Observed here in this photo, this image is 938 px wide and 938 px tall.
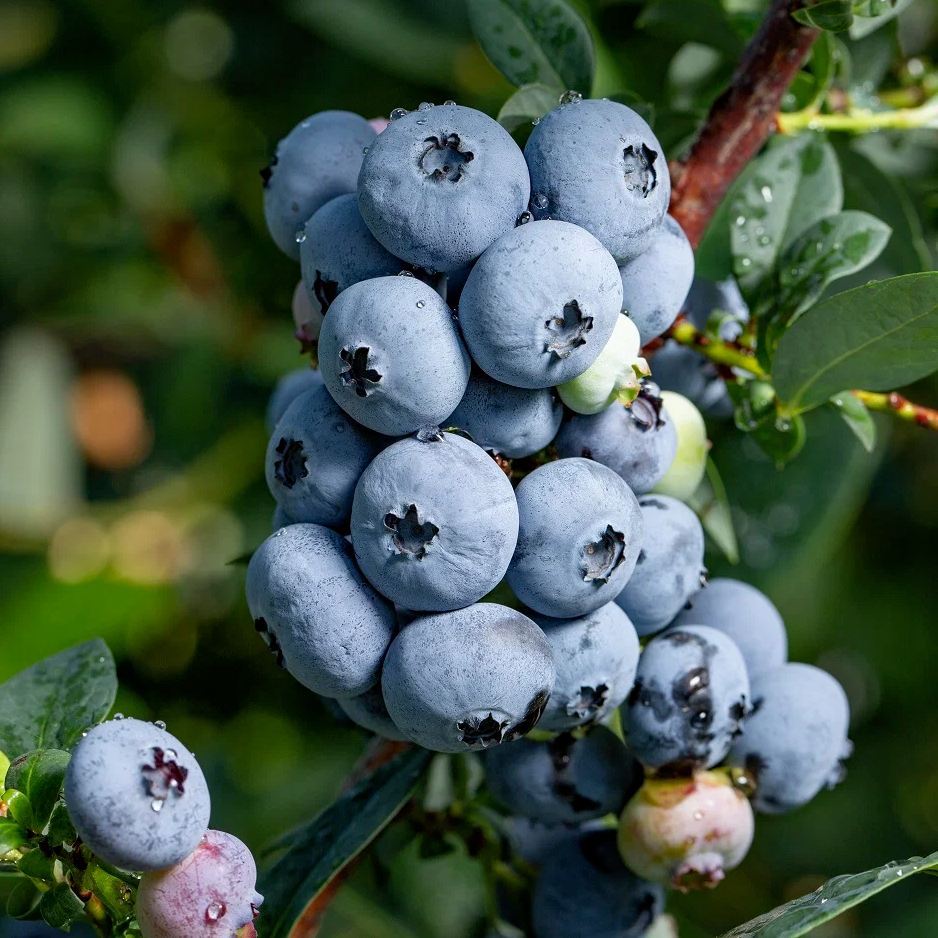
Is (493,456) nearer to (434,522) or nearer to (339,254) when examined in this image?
(434,522)

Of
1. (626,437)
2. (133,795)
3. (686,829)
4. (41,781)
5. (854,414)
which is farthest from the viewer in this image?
(854,414)

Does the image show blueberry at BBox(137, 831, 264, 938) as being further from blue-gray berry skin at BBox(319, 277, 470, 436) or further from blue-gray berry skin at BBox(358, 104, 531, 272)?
blue-gray berry skin at BBox(358, 104, 531, 272)

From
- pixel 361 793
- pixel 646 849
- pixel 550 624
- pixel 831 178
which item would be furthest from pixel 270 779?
pixel 831 178

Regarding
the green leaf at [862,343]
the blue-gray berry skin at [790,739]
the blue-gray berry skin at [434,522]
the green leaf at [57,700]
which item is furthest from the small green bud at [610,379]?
the green leaf at [57,700]

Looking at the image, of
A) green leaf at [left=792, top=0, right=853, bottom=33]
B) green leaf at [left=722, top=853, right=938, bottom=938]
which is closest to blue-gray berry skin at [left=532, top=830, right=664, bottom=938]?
green leaf at [left=722, top=853, right=938, bottom=938]

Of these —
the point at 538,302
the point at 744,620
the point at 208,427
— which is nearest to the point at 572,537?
the point at 538,302

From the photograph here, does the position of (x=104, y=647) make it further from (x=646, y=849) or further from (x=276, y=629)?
(x=646, y=849)

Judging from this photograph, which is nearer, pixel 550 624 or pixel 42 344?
pixel 550 624
